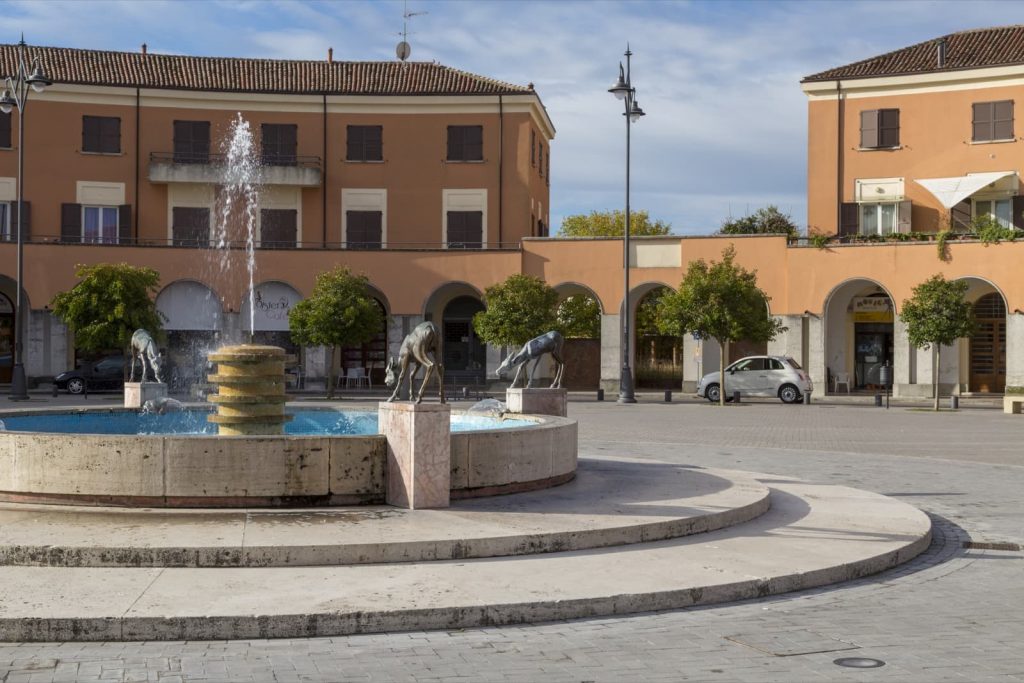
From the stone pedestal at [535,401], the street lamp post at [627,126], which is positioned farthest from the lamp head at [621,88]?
the stone pedestal at [535,401]

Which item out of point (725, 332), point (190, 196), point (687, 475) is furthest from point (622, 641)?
point (190, 196)

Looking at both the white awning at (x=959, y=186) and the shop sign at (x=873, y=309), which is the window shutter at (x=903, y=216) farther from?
the shop sign at (x=873, y=309)

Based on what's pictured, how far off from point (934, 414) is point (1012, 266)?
381 inches

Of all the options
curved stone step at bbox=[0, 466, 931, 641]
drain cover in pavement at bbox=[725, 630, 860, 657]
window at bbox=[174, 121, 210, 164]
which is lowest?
drain cover in pavement at bbox=[725, 630, 860, 657]

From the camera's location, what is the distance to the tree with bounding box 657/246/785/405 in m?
36.7

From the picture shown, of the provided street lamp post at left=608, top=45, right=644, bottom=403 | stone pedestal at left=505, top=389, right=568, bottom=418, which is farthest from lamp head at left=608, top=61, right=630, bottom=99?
stone pedestal at left=505, top=389, right=568, bottom=418

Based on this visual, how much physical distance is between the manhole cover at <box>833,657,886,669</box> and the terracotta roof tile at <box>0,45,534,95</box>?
41.0m

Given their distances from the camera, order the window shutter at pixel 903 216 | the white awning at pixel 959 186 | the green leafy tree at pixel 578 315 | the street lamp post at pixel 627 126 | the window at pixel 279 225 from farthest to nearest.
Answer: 1. the green leafy tree at pixel 578 315
2. the window at pixel 279 225
3. the window shutter at pixel 903 216
4. the white awning at pixel 959 186
5. the street lamp post at pixel 627 126

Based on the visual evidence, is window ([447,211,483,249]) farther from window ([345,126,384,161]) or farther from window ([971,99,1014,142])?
window ([971,99,1014,142])

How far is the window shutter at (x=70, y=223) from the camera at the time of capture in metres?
44.1

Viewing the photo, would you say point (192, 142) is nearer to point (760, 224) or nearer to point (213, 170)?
point (213, 170)

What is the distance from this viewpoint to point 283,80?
155 feet

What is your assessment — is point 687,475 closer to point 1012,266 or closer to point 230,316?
point 1012,266

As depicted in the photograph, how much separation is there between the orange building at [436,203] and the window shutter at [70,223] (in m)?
0.09
